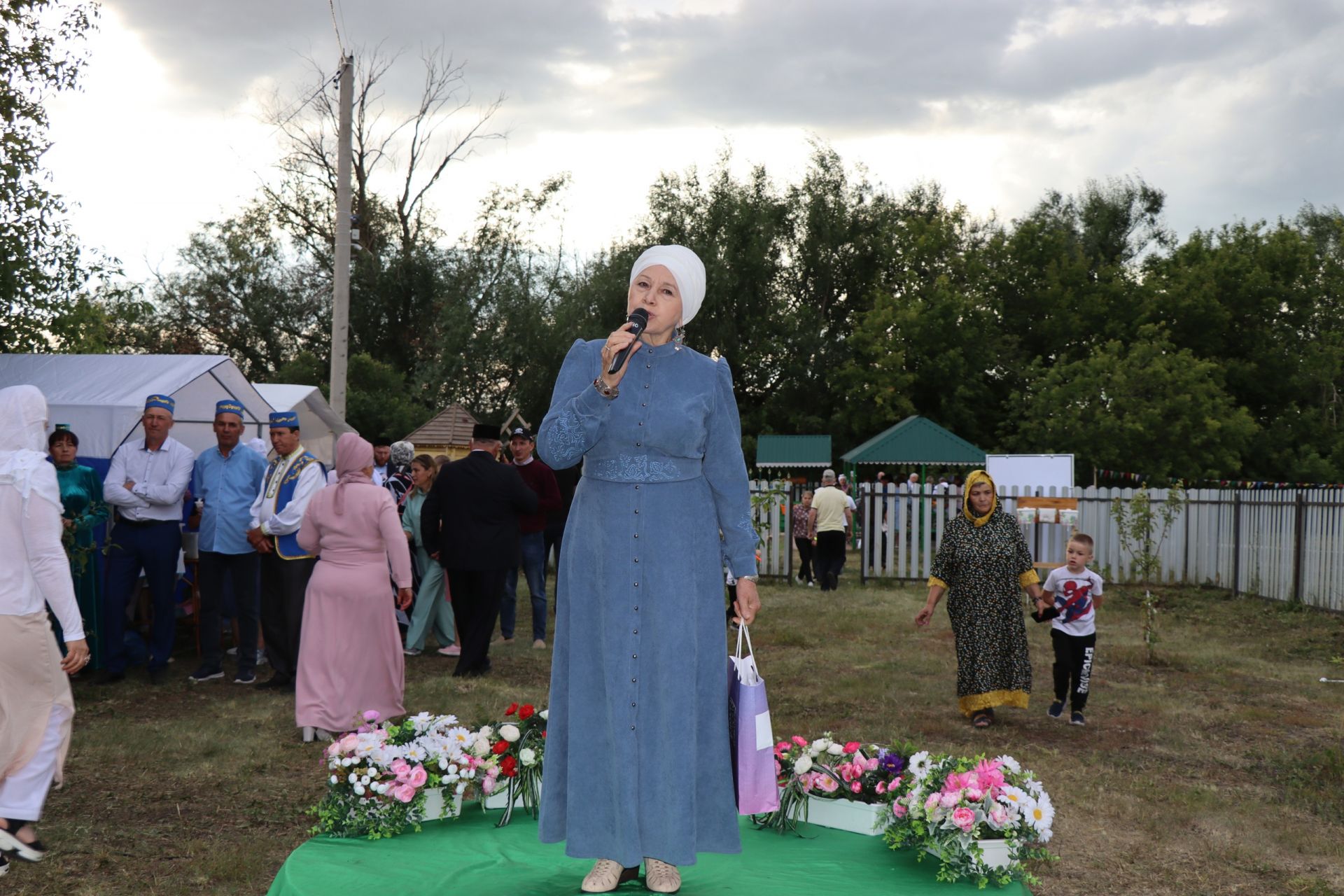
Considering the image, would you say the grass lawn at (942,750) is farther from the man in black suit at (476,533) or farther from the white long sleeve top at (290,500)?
the white long sleeve top at (290,500)

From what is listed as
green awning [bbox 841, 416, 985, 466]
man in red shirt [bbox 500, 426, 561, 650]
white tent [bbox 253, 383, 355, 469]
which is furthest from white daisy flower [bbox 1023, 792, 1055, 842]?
green awning [bbox 841, 416, 985, 466]

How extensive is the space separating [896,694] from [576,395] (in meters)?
6.43

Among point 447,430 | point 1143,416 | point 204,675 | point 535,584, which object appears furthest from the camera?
point 1143,416

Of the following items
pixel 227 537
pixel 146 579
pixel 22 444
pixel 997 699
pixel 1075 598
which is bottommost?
pixel 997 699

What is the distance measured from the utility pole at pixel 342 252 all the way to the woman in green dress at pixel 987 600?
37.1 ft

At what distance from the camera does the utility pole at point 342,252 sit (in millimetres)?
17469

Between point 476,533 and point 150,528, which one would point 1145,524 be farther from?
point 150,528

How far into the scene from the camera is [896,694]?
952 cm

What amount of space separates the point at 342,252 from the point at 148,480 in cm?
925

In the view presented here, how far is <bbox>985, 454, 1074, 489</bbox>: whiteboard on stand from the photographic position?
63.5 feet

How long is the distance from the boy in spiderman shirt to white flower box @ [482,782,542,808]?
14.5 feet

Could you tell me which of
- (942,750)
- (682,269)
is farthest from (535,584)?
(682,269)

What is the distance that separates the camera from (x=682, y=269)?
12.9 feet

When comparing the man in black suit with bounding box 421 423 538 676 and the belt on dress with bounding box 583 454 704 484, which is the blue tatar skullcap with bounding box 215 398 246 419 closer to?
the man in black suit with bounding box 421 423 538 676
